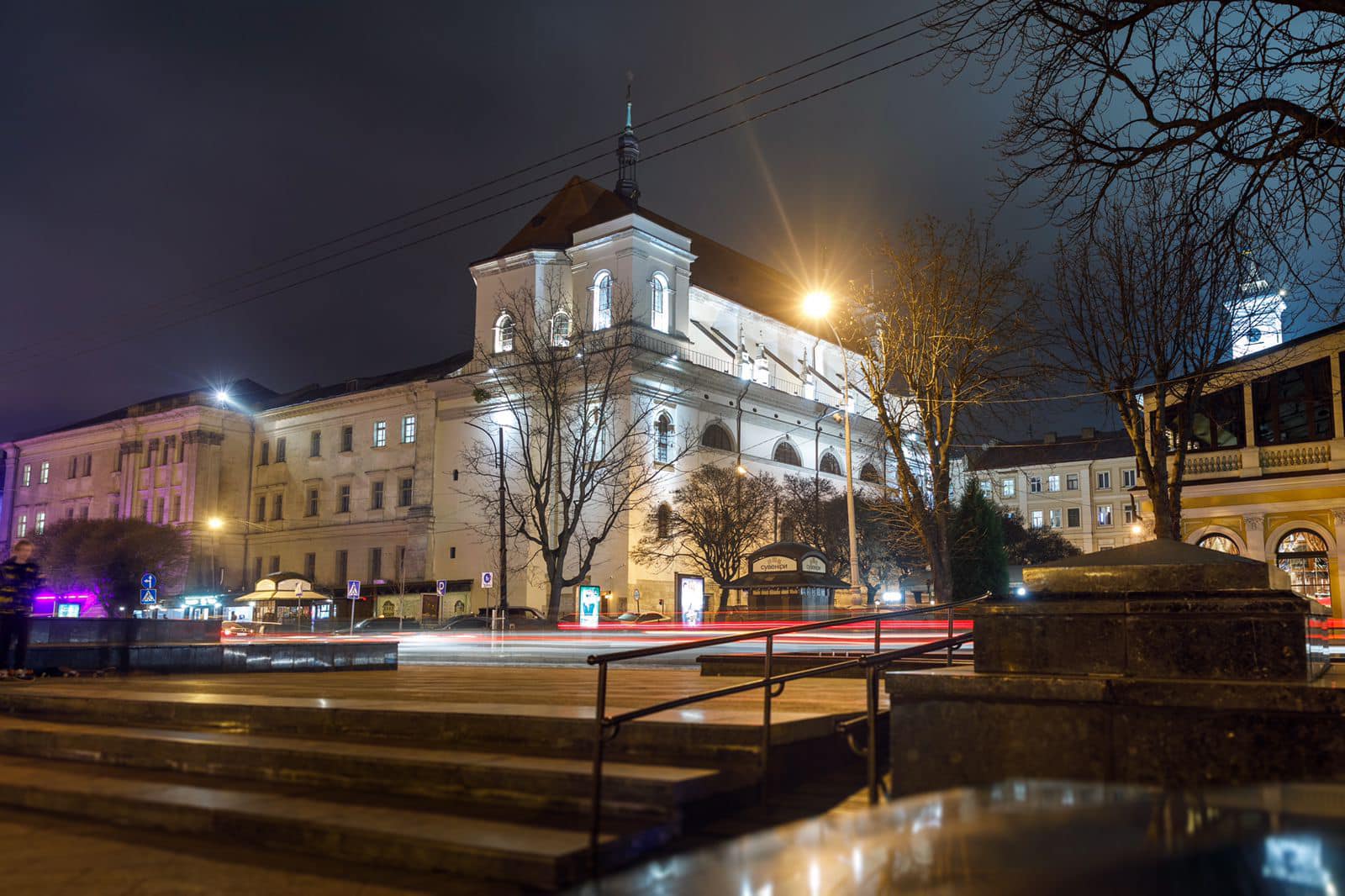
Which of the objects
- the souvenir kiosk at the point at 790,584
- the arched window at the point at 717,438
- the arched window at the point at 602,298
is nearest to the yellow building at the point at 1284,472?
the souvenir kiosk at the point at 790,584

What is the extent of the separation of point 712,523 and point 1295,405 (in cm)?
2405

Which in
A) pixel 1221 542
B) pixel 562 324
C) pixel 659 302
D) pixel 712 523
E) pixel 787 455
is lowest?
pixel 1221 542

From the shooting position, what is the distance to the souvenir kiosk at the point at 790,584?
2736 cm

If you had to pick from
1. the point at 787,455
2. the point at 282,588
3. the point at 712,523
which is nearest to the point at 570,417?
the point at 712,523

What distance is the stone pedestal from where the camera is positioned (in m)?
4.96

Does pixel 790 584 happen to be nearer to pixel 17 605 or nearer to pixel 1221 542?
pixel 17 605

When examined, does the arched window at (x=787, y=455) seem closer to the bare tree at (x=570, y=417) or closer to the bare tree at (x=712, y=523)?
the bare tree at (x=712, y=523)

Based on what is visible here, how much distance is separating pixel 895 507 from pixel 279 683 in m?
19.4

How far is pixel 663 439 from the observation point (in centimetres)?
5384

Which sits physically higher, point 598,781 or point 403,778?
point 598,781

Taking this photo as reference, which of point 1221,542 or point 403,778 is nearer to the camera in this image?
point 403,778

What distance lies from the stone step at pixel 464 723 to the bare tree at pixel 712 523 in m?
39.9

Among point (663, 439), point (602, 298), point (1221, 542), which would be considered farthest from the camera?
point (602, 298)

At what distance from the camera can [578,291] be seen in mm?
57125
